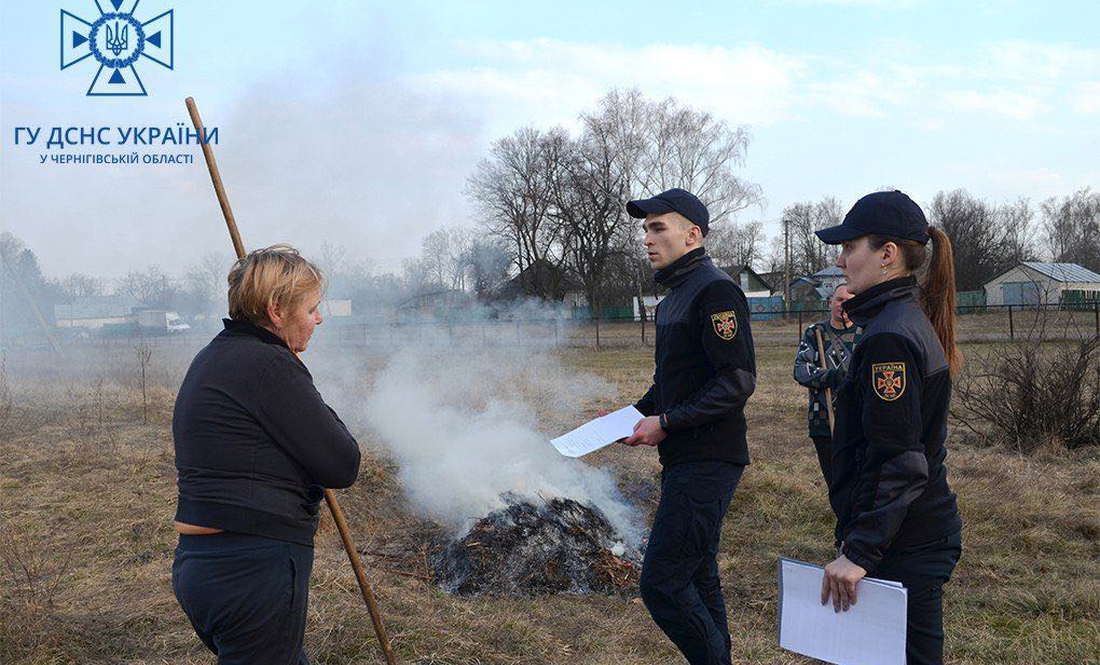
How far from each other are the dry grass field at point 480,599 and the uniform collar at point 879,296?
219 cm

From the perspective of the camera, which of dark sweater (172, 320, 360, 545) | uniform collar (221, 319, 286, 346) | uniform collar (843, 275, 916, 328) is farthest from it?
uniform collar (843, 275, 916, 328)

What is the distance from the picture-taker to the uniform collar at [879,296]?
7.70 feet

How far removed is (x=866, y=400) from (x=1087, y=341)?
303 inches


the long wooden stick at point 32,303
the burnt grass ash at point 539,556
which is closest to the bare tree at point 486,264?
the burnt grass ash at point 539,556

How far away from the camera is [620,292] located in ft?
134

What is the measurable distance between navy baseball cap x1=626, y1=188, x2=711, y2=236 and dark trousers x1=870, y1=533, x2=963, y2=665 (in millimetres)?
1561

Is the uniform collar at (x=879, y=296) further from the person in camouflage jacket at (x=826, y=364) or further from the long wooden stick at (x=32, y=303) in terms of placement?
the long wooden stick at (x=32, y=303)

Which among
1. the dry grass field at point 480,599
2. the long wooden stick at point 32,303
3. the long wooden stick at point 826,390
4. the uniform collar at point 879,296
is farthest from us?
the long wooden stick at point 32,303

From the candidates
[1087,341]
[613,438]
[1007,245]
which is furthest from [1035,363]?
[1007,245]

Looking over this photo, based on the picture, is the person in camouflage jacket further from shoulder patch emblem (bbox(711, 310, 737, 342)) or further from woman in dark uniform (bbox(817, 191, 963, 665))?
woman in dark uniform (bbox(817, 191, 963, 665))

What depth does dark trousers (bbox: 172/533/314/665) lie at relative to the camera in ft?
6.98

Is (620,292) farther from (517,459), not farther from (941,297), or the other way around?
(941,297)

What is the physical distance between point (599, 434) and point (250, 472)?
1.67 metres

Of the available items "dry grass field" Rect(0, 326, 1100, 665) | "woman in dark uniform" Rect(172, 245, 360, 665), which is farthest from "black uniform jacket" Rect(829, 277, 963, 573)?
"dry grass field" Rect(0, 326, 1100, 665)
